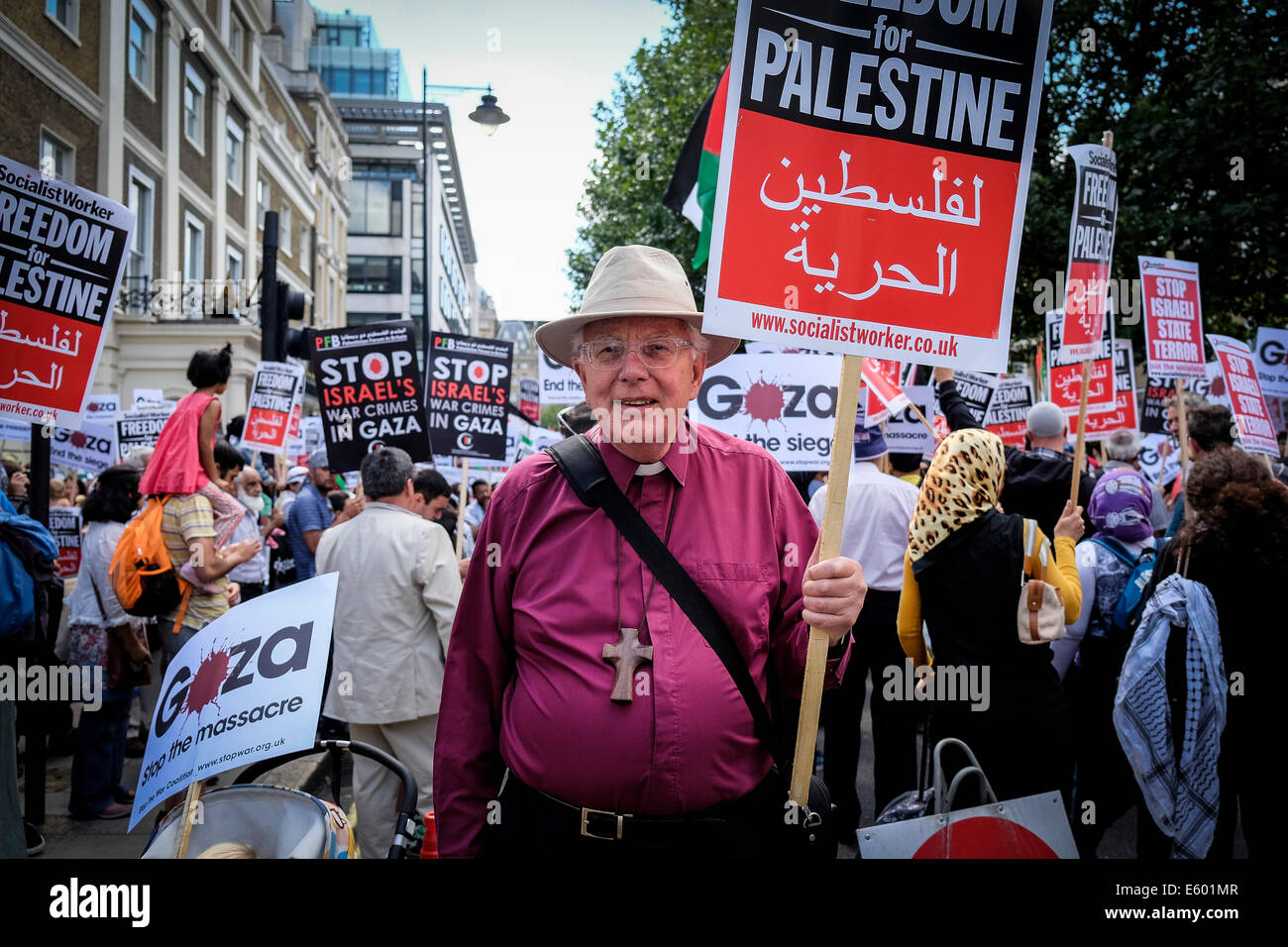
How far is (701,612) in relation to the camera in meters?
2.26

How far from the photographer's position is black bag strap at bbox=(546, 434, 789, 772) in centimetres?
225

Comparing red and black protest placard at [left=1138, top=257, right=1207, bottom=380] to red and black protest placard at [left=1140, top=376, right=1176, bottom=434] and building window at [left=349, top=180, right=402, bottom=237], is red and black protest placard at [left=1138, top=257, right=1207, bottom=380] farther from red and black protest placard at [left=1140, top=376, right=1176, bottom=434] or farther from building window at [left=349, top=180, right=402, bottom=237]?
building window at [left=349, top=180, right=402, bottom=237]

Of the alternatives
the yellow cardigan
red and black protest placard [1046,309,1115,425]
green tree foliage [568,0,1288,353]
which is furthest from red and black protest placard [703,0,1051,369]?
green tree foliage [568,0,1288,353]

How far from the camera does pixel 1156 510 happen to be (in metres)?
8.24

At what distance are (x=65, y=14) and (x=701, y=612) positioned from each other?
9884 millimetres

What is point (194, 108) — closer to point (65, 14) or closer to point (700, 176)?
point (65, 14)

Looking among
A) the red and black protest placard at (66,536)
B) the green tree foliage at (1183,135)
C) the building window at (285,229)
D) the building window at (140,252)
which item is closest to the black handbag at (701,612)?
the red and black protest placard at (66,536)

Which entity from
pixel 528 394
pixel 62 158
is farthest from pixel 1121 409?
pixel 528 394

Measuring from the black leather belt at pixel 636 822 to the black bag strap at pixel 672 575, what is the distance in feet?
0.69

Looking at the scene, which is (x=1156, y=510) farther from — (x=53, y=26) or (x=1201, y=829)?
(x=53, y=26)

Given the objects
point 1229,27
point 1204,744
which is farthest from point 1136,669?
point 1229,27

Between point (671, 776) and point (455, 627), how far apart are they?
69 cm

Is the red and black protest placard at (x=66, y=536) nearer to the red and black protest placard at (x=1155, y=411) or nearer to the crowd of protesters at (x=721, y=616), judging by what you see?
the crowd of protesters at (x=721, y=616)

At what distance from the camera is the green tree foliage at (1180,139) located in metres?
13.4
